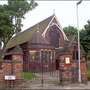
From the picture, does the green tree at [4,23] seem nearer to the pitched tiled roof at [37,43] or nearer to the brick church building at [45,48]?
the brick church building at [45,48]

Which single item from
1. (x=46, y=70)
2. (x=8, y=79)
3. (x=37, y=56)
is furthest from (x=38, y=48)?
(x=8, y=79)

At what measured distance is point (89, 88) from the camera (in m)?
18.6

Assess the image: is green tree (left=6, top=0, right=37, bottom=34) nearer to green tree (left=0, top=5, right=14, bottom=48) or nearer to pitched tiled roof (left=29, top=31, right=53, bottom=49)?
green tree (left=0, top=5, right=14, bottom=48)

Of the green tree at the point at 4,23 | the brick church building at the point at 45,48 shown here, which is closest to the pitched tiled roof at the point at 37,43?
the brick church building at the point at 45,48

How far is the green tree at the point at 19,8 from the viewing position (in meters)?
42.2

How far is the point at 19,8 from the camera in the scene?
43.6m

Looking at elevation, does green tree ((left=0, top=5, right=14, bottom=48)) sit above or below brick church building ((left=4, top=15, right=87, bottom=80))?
above

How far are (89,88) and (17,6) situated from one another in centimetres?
2738

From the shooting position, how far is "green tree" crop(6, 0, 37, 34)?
42.2m

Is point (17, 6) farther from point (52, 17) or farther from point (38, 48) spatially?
point (38, 48)

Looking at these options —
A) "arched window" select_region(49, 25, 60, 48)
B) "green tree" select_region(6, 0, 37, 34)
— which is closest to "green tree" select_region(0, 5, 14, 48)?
"green tree" select_region(6, 0, 37, 34)

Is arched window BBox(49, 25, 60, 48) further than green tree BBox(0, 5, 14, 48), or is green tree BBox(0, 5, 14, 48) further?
arched window BBox(49, 25, 60, 48)

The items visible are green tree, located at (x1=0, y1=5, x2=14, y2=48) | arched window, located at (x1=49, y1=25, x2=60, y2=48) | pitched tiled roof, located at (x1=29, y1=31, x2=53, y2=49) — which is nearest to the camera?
pitched tiled roof, located at (x1=29, y1=31, x2=53, y2=49)

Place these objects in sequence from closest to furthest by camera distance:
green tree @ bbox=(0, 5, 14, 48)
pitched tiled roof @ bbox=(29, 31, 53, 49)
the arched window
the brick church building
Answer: the brick church building < pitched tiled roof @ bbox=(29, 31, 53, 49) < green tree @ bbox=(0, 5, 14, 48) < the arched window
